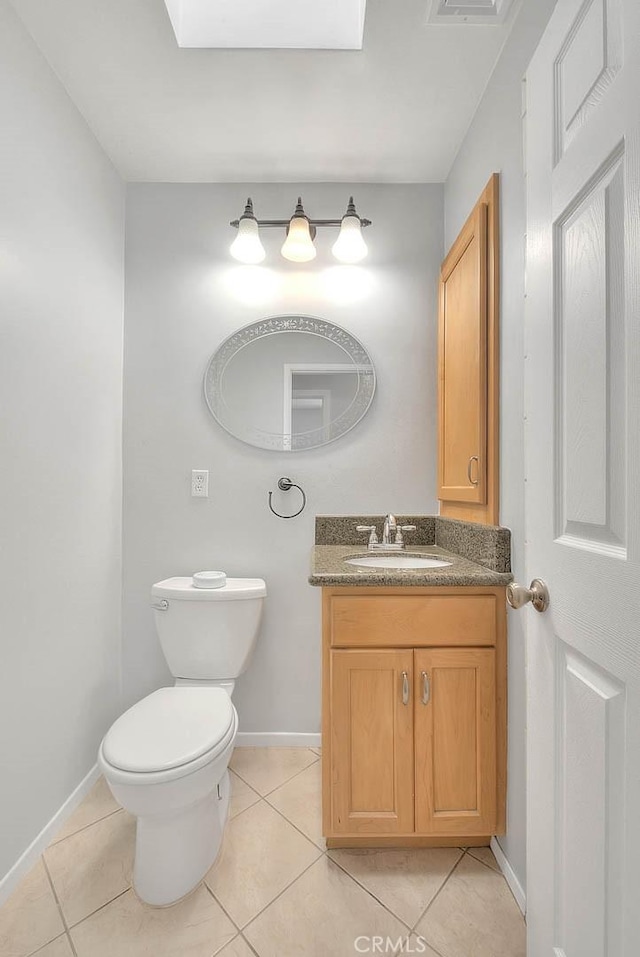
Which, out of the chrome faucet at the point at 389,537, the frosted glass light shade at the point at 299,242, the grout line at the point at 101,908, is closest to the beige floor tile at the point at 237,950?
the grout line at the point at 101,908

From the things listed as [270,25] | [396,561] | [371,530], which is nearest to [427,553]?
[396,561]

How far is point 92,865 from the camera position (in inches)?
59.6

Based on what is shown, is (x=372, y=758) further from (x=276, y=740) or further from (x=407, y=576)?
(x=276, y=740)

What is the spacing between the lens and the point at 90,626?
194cm

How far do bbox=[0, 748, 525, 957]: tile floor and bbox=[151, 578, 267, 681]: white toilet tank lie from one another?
50 centimetres

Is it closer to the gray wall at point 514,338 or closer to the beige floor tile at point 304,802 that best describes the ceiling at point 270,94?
the gray wall at point 514,338

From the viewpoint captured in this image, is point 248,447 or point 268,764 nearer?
point 268,764

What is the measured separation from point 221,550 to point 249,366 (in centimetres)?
79

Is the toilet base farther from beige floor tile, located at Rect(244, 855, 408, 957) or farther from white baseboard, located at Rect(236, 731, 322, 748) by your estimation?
white baseboard, located at Rect(236, 731, 322, 748)

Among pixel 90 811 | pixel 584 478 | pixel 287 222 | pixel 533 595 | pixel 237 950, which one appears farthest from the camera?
pixel 287 222

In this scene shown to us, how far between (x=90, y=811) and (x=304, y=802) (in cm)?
73

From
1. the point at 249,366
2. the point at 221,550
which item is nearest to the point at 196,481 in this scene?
the point at 221,550

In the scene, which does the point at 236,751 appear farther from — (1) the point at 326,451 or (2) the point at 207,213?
(2) the point at 207,213

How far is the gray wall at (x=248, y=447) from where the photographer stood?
221 cm
